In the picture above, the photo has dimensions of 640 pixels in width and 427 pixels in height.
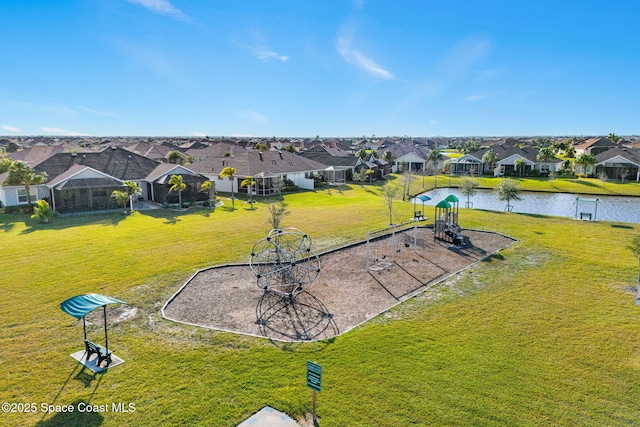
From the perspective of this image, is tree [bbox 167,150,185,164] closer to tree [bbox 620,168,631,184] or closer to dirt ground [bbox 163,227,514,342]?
dirt ground [bbox 163,227,514,342]

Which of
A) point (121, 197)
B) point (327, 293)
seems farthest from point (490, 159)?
point (327, 293)

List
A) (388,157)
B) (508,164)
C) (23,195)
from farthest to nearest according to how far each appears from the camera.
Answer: (388,157), (508,164), (23,195)

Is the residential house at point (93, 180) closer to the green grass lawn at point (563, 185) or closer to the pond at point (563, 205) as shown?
the pond at point (563, 205)

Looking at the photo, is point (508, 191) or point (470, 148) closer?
point (508, 191)

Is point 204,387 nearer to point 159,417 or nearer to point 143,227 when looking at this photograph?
point 159,417

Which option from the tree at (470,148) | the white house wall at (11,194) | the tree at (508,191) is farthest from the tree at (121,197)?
the tree at (470,148)

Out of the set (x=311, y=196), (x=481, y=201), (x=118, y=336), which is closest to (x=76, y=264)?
(x=118, y=336)

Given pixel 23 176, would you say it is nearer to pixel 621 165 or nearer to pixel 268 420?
pixel 268 420

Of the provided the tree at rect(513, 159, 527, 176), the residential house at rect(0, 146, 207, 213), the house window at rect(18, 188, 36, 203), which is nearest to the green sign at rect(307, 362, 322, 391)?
the residential house at rect(0, 146, 207, 213)
